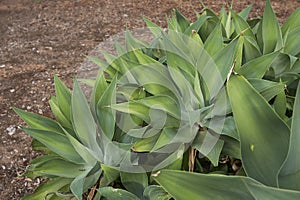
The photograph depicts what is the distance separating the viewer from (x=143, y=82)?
3.82ft

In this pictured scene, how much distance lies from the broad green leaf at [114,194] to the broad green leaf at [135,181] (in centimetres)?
4

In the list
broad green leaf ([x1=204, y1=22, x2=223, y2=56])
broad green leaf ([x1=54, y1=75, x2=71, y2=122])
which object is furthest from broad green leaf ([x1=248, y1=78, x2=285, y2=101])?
broad green leaf ([x1=54, y1=75, x2=71, y2=122])

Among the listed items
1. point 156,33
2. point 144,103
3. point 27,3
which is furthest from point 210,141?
point 27,3

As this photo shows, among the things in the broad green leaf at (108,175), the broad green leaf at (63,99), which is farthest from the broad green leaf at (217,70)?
the broad green leaf at (63,99)

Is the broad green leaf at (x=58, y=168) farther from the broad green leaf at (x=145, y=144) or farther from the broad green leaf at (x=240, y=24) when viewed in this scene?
the broad green leaf at (x=240, y=24)

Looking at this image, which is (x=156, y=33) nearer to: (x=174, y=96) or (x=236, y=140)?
(x=174, y=96)

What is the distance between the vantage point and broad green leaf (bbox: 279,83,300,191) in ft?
2.21

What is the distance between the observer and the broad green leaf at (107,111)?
112cm

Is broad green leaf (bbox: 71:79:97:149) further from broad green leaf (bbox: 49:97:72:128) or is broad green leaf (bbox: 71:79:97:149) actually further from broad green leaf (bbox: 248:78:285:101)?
broad green leaf (bbox: 248:78:285:101)

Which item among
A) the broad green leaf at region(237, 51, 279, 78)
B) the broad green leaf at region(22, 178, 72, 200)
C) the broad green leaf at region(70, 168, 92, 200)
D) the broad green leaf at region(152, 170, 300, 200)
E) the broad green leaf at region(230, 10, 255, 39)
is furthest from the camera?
the broad green leaf at region(230, 10, 255, 39)

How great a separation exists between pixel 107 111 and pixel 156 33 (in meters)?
0.38

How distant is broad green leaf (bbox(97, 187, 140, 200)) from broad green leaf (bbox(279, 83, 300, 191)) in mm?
427

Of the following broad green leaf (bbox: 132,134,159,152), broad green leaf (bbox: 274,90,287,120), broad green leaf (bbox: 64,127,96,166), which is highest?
broad green leaf (bbox: 274,90,287,120)

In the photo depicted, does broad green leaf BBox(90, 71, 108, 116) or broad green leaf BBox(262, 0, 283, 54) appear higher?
broad green leaf BBox(262, 0, 283, 54)
